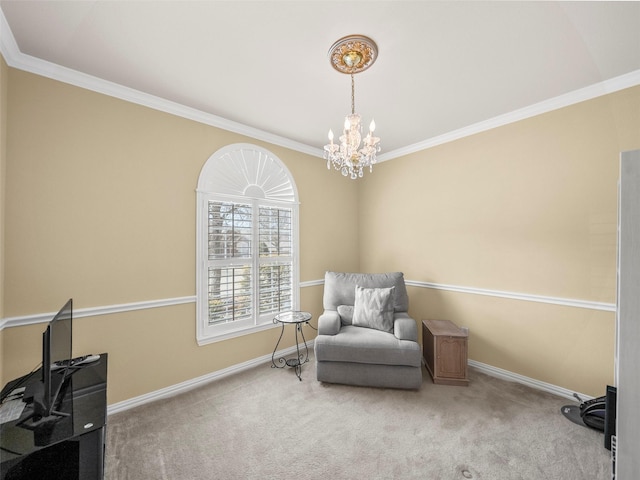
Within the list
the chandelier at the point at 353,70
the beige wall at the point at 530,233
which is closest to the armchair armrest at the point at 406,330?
the beige wall at the point at 530,233

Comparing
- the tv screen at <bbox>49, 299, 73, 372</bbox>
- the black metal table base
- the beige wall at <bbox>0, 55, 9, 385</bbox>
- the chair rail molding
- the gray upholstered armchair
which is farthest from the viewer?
the black metal table base

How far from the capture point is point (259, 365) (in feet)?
9.54

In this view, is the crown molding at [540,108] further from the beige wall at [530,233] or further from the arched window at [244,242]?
the arched window at [244,242]

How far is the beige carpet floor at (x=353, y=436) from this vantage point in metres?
1.54

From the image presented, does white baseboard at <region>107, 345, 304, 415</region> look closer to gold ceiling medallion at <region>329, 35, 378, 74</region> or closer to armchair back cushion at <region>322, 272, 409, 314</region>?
armchair back cushion at <region>322, 272, 409, 314</region>

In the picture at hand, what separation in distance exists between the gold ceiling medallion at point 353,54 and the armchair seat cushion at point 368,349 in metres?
2.27

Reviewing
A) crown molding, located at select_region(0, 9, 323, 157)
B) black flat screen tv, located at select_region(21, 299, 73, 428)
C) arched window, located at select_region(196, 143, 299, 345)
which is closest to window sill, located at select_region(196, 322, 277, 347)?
arched window, located at select_region(196, 143, 299, 345)

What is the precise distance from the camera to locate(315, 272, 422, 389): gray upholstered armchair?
2.35 metres

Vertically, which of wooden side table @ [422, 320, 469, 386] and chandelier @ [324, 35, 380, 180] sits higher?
chandelier @ [324, 35, 380, 180]

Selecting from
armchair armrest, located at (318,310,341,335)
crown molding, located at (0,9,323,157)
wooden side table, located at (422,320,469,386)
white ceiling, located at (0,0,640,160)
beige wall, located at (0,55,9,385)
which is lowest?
wooden side table, located at (422,320,469,386)

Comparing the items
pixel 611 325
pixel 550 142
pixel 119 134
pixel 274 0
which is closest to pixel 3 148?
pixel 119 134

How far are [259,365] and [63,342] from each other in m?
1.82

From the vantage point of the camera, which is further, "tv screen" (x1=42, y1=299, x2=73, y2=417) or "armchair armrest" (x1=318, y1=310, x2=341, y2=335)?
"armchair armrest" (x1=318, y1=310, x2=341, y2=335)

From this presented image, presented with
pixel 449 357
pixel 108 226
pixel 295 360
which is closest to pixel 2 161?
pixel 108 226
